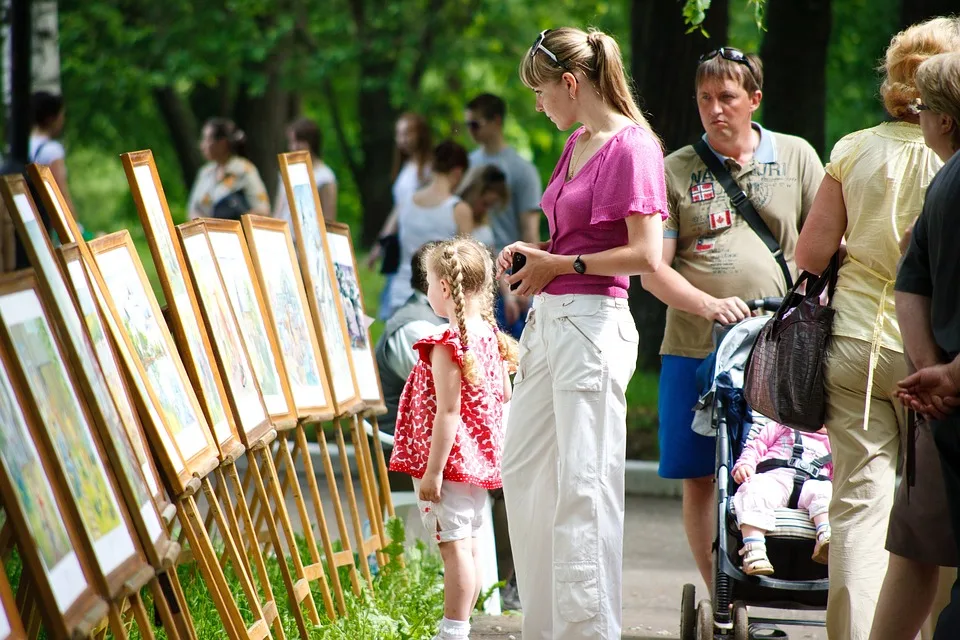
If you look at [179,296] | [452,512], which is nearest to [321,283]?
[452,512]

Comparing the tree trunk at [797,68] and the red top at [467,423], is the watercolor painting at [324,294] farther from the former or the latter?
the tree trunk at [797,68]

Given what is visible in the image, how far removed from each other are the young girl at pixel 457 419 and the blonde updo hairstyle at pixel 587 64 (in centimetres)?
79

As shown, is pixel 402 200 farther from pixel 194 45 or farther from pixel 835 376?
pixel 194 45

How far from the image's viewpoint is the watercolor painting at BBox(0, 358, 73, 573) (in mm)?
2574

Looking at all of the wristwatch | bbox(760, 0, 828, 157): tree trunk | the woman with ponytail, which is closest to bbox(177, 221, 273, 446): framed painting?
the woman with ponytail

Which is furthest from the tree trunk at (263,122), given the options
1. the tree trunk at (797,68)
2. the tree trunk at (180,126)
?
the tree trunk at (797,68)

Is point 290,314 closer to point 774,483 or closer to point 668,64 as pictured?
point 774,483

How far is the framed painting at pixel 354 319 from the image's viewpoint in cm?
551

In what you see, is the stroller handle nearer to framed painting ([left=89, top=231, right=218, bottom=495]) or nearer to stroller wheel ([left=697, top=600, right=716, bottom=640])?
stroller wheel ([left=697, top=600, right=716, bottom=640])

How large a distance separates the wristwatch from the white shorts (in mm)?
1019

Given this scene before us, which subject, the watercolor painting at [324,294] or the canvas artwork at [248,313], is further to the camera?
the watercolor painting at [324,294]

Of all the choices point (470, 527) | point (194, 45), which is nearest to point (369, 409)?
point (470, 527)

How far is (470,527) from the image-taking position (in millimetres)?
4578

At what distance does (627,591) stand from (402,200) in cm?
404
